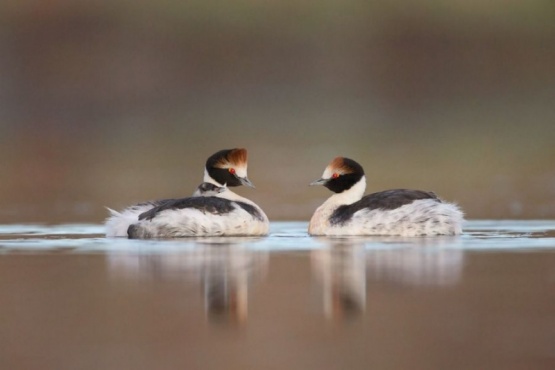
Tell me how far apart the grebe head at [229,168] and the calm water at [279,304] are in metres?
1.40

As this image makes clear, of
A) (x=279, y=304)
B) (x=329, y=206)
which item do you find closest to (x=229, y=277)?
(x=279, y=304)

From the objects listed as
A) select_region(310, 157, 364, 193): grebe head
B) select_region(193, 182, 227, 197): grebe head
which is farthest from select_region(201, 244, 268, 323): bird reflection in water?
select_region(310, 157, 364, 193): grebe head

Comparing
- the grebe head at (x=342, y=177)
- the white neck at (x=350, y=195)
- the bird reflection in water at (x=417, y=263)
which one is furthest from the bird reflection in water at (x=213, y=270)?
the grebe head at (x=342, y=177)

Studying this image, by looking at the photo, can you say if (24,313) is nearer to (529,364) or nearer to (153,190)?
(529,364)

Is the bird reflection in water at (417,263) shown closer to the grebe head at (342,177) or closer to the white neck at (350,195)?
the white neck at (350,195)

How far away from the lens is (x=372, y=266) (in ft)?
33.4

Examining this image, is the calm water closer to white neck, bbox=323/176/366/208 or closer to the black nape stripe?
the black nape stripe

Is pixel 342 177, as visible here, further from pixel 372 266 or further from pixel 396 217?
pixel 372 266

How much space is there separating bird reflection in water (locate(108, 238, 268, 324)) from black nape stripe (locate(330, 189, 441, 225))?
127 centimetres

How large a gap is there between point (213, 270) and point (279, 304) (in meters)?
1.42

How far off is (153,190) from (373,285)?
10.2 metres

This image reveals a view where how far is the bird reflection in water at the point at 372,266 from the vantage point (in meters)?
8.68

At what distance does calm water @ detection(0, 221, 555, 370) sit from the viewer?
6988mm

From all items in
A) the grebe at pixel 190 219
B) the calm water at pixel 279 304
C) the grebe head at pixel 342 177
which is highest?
the grebe head at pixel 342 177
